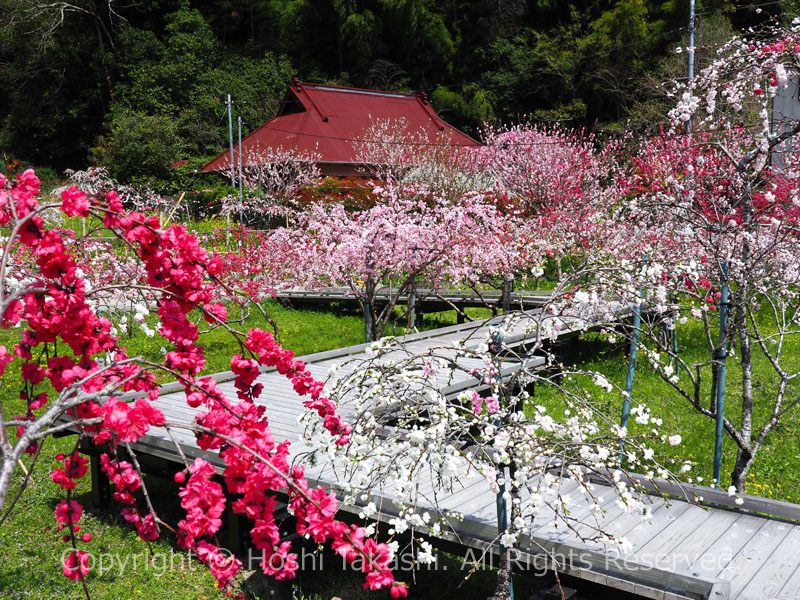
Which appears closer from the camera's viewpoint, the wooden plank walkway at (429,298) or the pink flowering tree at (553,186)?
the wooden plank walkway at (429,298)

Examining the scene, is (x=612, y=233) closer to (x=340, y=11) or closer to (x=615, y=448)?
(x=615, y=448)

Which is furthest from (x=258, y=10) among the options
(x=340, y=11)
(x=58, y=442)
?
(x=58, y=442)

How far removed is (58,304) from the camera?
6.57 feet

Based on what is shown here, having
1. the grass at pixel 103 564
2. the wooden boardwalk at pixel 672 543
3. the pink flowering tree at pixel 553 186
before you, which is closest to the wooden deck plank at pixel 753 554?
the wooden boardwalk at pixel 672 543

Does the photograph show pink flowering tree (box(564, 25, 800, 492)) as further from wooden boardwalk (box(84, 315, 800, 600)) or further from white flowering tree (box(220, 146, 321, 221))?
white flowering tree (box(220, 146, 321, 221))

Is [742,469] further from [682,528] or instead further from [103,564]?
[103,564]

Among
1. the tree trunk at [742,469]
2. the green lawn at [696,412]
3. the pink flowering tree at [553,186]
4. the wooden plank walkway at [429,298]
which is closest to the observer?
the tree trunk at [742,469]

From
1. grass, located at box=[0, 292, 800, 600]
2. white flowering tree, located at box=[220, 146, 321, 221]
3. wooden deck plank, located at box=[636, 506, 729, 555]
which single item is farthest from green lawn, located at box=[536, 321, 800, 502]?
white flowering tree, located at box=[220, 146, 321, 221]

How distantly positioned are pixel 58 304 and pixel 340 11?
31.9m

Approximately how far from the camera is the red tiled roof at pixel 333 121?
24016 millimetres

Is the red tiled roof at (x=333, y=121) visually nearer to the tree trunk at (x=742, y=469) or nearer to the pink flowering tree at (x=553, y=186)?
the pink flowering tree at (x=553, y=186)

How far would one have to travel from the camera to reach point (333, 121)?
25156 millimetres

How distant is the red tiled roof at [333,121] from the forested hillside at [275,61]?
2662mm

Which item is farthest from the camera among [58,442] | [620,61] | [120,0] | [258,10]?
[258,10]
